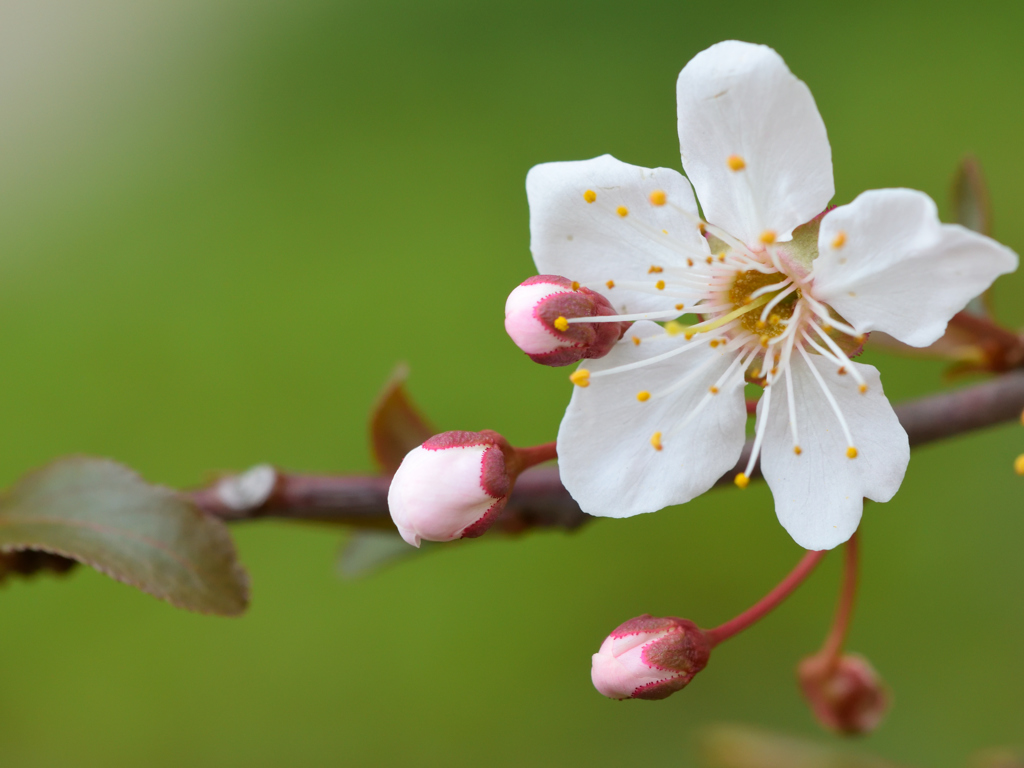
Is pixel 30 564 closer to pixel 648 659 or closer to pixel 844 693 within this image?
pixel 648 659

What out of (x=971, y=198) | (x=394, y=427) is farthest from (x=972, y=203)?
(x=394, y=427)

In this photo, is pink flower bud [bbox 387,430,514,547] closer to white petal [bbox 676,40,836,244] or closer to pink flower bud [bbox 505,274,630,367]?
pink flower bud [bbox 505,274,630,367]

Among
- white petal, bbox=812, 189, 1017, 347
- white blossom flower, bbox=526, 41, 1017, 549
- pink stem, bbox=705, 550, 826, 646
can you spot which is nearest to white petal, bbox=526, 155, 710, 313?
white blossom flower, bbox=526, 41, 1017, 549

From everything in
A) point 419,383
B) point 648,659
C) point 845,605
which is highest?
point 648,659

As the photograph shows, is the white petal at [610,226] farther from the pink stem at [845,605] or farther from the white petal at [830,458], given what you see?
the pink stem at [845,605]

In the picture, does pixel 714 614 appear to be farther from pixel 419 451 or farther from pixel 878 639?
pixel 419 451
